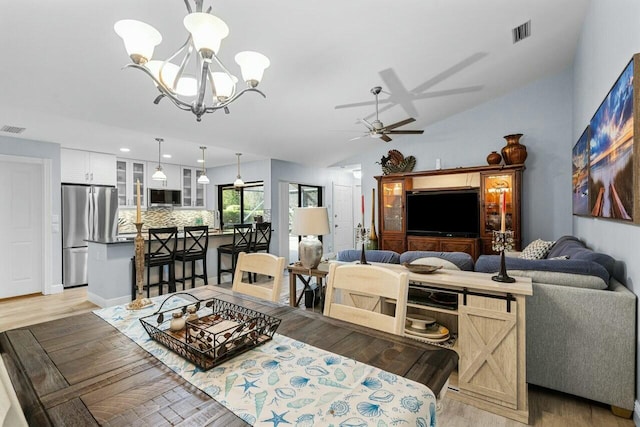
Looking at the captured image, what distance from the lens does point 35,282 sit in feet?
15.1

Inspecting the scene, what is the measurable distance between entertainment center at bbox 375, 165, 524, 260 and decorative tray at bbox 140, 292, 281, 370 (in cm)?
456

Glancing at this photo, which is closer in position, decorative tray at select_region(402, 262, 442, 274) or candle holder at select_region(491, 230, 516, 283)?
candle holder at select_region(491, 230, 516, 283)

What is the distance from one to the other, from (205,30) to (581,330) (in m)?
2.72

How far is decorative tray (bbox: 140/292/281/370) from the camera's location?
0.96m

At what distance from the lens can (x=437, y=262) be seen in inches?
96.3

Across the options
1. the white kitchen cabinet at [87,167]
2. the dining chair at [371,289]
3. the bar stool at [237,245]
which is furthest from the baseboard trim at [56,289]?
the dining chair at [371,289]

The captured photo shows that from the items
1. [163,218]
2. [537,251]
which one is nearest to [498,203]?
[537,251]

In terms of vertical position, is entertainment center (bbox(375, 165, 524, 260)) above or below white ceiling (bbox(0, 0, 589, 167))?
below

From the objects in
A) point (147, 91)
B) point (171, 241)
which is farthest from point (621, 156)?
point (171, 241)

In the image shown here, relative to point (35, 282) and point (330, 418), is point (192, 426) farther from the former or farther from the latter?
point (35, 282)

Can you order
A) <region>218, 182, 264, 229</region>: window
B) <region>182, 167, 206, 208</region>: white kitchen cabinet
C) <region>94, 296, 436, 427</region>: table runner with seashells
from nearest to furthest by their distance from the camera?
<region>94, 296, 436, 427</region>: table runner with seashells < <region>218, 182, 264, 229</region>: window < <region>182, 167, 206, 208</region>: white kitchen cabinet

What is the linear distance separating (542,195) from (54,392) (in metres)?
5.77

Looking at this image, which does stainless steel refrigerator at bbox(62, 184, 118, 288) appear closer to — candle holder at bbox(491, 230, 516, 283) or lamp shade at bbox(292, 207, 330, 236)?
lamp shade at bbox(292, 207, 330, 236)

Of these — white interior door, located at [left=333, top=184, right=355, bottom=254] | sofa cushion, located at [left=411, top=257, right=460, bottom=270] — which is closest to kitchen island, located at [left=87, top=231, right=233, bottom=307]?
sofa cushion, located at [left=411, top=257, right=460, bottom=270]
